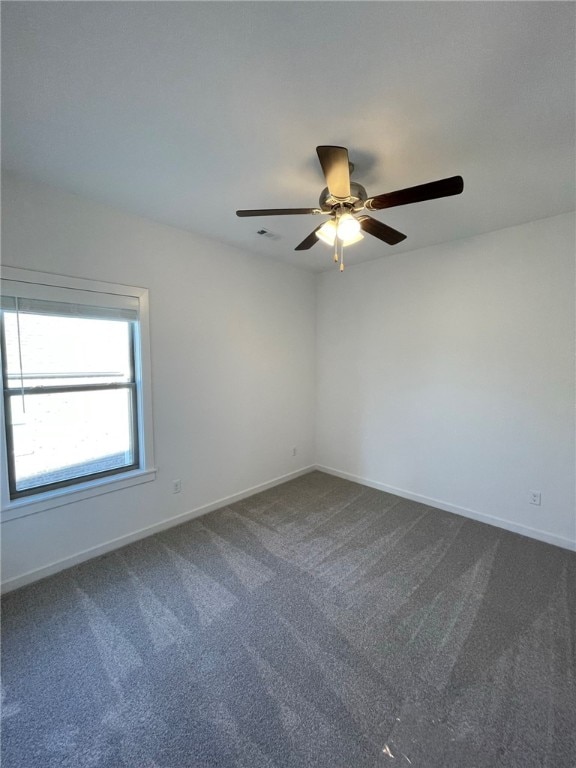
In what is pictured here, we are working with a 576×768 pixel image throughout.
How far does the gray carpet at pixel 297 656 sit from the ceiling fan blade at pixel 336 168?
7.84 feet

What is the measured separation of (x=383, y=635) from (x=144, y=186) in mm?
3106

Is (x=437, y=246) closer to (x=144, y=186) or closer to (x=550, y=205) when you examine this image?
(x=550, y=205)

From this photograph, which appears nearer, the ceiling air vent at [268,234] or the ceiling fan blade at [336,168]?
the ceiling fan blade at [336,168]

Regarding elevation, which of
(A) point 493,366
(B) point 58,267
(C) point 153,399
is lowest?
(C) point 153,399

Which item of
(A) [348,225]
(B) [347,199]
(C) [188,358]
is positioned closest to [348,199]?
(B) [347,199]

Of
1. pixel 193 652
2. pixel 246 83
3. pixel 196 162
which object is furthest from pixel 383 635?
pixel 196 162

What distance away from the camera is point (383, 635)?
67.9 inches

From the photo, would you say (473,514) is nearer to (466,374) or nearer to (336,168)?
(466,374)

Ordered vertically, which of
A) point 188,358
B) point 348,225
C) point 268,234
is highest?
point 268,234

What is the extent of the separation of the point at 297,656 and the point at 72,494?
72.1 inches

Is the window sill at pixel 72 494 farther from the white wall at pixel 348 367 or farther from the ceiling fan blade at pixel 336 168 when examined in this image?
the ceiling fan blade at pixel 336 168

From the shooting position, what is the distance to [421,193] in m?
1.51

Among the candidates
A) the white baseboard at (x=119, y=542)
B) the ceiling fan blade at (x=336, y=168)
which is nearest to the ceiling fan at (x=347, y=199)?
the ceiling fan blade at (x=336, y=168)

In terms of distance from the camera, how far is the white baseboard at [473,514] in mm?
2572
